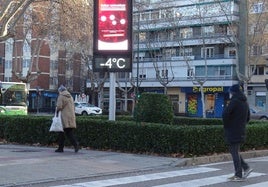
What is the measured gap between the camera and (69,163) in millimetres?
12000

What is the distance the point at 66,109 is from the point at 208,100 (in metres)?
53.7

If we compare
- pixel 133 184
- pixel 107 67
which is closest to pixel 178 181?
pixel 133 184

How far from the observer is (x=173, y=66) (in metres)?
68.8

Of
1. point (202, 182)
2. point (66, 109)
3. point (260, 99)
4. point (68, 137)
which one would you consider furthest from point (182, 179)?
point (260, 99)

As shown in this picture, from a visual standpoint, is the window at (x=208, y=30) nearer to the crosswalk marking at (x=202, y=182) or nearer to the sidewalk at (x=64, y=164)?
the sidewalk at (x=64, y=164)

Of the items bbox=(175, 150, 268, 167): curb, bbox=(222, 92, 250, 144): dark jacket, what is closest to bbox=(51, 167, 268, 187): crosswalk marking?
bbox=(222, 92, 250, 144): dark jacket

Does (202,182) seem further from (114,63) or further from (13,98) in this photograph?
(13,98)

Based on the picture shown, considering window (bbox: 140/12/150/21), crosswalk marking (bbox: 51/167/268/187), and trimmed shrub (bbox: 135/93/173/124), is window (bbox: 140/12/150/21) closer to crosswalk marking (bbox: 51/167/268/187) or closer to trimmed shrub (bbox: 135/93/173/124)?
trimmed shrub (bbox: 135/93/173/124)

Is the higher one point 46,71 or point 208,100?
point 46,71

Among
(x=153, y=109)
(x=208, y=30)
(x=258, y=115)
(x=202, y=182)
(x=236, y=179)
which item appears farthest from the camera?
(x=208, y=30)

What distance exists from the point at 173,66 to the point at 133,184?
5953 cm

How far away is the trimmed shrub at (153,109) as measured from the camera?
1642 centimetres

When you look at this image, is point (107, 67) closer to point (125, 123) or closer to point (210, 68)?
point (125, 123)

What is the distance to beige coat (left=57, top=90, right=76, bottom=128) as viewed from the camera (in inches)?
554
